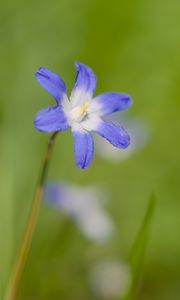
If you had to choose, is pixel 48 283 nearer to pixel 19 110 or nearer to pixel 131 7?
pixel 19 110

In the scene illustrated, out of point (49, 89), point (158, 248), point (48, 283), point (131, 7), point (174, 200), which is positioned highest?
point (131, 7)

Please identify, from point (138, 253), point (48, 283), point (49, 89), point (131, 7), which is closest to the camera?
point (49, 89)

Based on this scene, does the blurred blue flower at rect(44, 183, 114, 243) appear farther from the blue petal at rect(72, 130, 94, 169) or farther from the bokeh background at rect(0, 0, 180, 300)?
the blue petal at rect(72, 130, 94, 169)

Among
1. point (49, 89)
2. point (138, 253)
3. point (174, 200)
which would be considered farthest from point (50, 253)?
point (49, 89)

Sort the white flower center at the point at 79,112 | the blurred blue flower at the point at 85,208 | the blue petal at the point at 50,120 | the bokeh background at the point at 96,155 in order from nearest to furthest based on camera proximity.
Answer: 1. the blue petal at the point at 50,120
2. the white flower center at the point at 79,112
3. the blurred blue flower at the point at 85,208
4. the bokeh background at the point at 96,155

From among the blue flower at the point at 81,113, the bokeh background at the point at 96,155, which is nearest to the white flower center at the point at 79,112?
the blue flower at the point at 81,113

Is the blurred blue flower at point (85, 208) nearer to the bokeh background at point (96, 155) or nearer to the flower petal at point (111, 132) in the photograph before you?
the bokeh background at point (96, 155)

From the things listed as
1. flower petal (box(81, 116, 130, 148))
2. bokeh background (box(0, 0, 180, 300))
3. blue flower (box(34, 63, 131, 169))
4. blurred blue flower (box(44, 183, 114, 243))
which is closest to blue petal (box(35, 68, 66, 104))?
blue flower (box(34, 63, 131, 169))
